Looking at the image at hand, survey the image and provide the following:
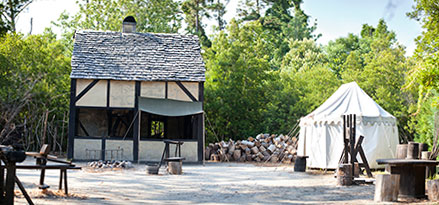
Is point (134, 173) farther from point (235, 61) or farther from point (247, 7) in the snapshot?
point (247, 7)

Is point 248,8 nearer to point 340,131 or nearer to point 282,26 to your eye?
point 282,26

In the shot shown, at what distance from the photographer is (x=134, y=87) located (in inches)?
642

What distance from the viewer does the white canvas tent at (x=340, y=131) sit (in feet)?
44.7

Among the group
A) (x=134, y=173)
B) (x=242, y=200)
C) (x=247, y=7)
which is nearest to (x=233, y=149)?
(x=134, y=173)

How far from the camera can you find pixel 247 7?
36.2 m

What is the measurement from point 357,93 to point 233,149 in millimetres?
5476

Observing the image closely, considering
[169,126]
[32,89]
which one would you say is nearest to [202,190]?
[169,126]

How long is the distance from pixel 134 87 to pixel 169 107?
1426 millimetres

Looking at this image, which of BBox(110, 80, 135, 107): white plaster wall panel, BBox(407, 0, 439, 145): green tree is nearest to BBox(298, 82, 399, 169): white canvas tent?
BBox(407, 0, 439, 145): green tree

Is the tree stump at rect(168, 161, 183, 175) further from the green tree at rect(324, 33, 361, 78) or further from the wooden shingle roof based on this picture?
the green tree at rect(324, 33, 361, 78)

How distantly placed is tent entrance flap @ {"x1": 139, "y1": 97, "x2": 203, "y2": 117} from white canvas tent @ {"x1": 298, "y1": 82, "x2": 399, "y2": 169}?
363 cm

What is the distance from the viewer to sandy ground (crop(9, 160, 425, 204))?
287 inches

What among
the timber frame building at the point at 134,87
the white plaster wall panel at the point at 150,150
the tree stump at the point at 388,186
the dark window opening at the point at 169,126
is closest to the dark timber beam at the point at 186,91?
the timber frame building at the point at 134,87

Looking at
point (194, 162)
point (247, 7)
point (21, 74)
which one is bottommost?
point (194, 162)
